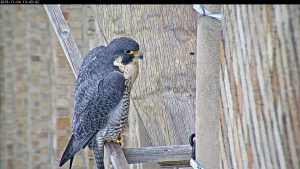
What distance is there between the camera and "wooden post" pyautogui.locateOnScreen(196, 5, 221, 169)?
4.81 feet

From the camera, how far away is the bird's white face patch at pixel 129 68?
2633 millimetres

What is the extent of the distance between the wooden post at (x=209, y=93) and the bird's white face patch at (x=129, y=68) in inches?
42.8

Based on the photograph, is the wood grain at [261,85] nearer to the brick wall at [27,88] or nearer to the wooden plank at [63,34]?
the wooden plank at [63,34]

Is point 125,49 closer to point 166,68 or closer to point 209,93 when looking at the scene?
point 166,68

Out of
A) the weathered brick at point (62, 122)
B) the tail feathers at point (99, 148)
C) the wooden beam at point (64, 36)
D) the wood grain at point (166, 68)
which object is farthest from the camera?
the weathered brick at point (62, 122)

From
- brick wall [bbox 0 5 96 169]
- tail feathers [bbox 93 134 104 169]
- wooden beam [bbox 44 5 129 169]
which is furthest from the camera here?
brick wall [bbox 0 5 96 169]

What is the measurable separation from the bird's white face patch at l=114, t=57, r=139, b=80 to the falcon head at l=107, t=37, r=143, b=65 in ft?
0.04

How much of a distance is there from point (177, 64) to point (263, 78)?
1530 millimetres

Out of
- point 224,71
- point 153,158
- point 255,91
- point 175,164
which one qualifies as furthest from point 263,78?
point 175,164

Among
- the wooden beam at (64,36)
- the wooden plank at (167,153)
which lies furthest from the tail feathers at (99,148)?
the wooden plank at (167,153)

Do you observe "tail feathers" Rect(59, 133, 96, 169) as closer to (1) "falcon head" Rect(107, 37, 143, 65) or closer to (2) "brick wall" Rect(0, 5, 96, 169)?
(1) "falcon head" Rect(107, 37, 143, 65)

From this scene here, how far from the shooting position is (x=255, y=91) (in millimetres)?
947

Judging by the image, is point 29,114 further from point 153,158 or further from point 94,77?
point 153,158

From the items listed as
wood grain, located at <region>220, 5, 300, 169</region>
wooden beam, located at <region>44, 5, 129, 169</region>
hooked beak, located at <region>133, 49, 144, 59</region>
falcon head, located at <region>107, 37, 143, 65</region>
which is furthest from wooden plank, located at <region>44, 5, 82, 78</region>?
wood grain, located at <region>220, 5, 300, 169</region>
